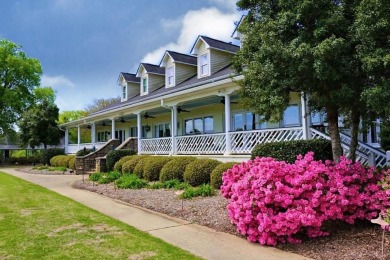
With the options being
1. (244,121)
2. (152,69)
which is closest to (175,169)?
(244,121)

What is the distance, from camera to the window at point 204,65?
1977 centimetres

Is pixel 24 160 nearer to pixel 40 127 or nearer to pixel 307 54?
pixel 40 127

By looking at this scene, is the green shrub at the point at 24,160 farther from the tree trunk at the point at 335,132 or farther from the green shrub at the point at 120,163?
the tree trunk at the point at 335,132

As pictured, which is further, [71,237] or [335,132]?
[335,132]

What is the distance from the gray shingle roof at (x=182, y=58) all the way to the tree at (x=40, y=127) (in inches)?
711

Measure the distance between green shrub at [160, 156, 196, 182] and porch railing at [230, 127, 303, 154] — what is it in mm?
2116

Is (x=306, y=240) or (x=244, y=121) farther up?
(x=244, y=121)

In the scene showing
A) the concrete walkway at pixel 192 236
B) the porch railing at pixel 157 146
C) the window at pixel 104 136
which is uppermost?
the window at pixel 104 136

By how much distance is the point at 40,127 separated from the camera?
33.8 metres

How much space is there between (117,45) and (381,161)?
665 inches

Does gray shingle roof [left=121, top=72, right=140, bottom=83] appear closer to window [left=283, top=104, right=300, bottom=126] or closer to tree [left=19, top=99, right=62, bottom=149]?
tree [left=19, top=99, right=62, bottom=149]

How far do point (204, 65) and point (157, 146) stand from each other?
5.59 meters

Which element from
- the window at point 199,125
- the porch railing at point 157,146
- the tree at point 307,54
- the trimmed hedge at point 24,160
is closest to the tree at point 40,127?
the trimmed hedge at point 24,160

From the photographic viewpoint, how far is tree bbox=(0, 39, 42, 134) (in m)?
39.4
